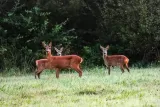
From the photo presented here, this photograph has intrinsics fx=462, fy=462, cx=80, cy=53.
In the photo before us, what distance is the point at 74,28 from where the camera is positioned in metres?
22.0

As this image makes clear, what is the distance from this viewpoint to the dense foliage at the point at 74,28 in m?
20.0

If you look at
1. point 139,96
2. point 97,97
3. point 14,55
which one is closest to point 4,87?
point 97,97

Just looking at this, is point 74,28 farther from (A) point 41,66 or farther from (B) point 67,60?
(B) point 67,60

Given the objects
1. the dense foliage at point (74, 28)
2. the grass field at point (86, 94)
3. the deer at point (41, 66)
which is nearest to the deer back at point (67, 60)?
the deer at point (41, 66)

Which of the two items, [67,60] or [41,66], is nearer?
[67,60]

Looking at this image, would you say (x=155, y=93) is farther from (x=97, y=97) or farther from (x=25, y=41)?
(x=25, y=41)

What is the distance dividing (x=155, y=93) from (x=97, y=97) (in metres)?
1.34

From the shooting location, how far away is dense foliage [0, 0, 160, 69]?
20.0m

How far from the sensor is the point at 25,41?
20672mm

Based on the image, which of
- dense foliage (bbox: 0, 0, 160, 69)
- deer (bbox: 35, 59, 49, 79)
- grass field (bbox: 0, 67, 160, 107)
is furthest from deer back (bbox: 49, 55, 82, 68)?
dense foliage (bbox: 0, 0, 160, 69)

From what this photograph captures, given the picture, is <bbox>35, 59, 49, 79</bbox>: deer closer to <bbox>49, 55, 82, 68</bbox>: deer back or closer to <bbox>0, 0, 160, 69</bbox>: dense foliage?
<bbox>49, 55, 82, 68</bbox>: deer back

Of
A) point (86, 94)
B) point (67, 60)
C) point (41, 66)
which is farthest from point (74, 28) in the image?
point (86, 94)

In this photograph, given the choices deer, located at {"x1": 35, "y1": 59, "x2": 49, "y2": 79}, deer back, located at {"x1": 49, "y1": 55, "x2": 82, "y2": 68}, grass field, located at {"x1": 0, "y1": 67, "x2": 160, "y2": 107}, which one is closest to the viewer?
grass field, located at {"x1": 0, "y1": 67, "x2": 160, "y2": 107}

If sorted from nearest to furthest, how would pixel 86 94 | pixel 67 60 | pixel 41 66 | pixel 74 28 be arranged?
pixel 86 94 < pixel 67 60 < pixel 41 66 < pixel 74 28
